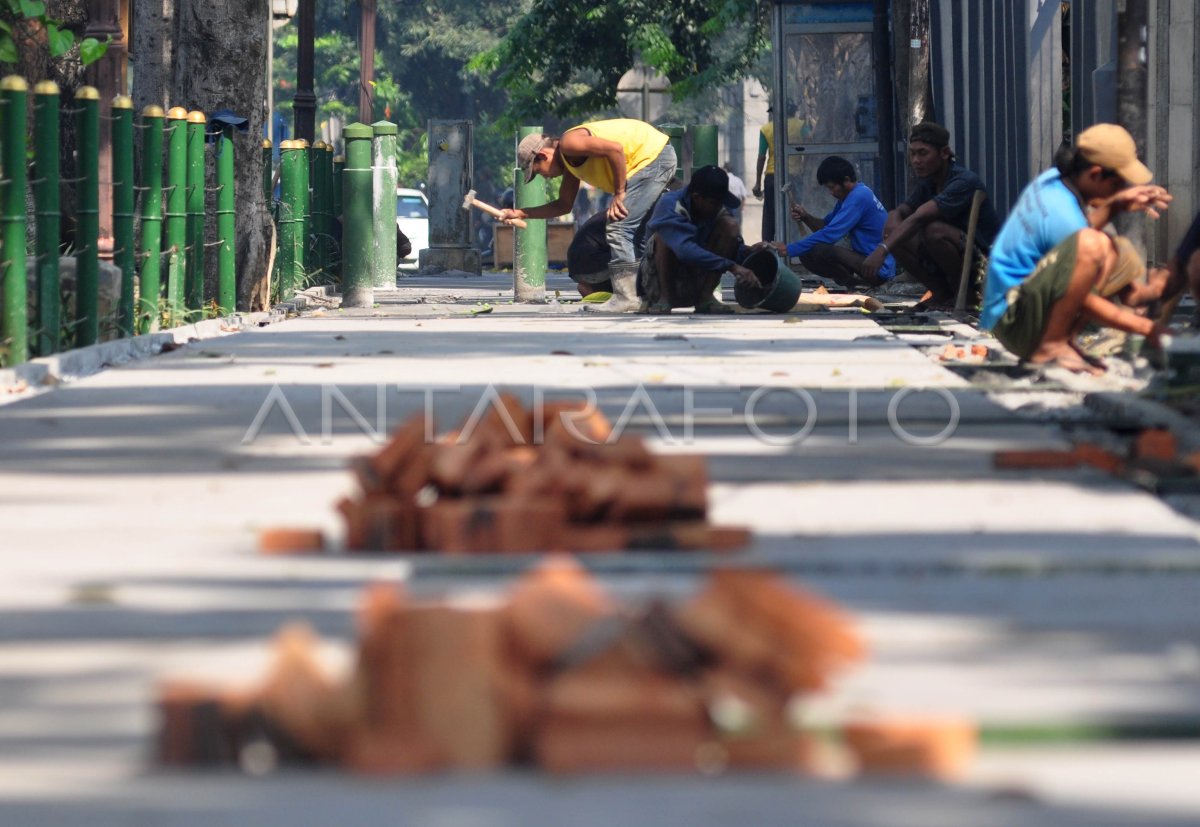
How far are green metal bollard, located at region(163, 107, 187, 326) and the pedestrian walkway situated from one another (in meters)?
3.58

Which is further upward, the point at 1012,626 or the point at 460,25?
the point at 460,25

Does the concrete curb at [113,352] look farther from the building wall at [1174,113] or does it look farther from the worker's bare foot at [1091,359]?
the building wall at [1174,113]

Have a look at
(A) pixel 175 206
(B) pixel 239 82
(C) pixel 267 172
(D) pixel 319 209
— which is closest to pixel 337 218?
(D) pixel 319 209

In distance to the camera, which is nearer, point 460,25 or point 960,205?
point 960,205

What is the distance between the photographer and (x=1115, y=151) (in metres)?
8.94

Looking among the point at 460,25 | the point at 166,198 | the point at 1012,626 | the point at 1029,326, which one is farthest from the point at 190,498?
the point at 460,25

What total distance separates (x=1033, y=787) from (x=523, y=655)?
2.56 ft

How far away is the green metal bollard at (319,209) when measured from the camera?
20.5 meters

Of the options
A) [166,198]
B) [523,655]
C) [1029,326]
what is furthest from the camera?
[166,198]

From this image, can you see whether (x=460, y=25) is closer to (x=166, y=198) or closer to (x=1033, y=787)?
(x=166, y=198)

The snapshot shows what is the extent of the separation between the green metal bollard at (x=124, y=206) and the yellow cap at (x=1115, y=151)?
5365mm

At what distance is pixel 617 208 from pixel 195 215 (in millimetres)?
3270

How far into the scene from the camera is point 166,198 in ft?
44.7

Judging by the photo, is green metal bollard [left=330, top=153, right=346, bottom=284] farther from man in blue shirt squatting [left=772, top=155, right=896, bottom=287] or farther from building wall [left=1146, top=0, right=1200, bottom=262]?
building wall [left=1146, top=0, right=1200, bottom=262]
